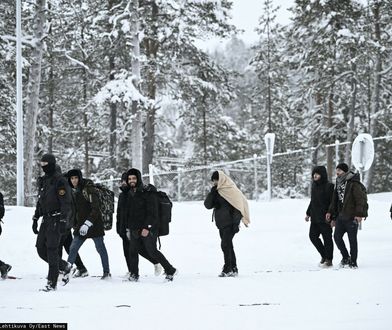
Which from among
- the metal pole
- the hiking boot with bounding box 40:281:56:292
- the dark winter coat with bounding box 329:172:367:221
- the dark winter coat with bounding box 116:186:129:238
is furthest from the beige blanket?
the metal pole

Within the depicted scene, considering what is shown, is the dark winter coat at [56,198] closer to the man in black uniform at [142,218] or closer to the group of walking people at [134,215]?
the group of walking people at [134,215]

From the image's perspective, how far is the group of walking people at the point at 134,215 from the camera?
808 centimetres

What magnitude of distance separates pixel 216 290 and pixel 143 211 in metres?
1.72

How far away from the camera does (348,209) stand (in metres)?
9.95

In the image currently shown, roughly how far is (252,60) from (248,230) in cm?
2092

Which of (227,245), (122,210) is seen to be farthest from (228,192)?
(122,210)

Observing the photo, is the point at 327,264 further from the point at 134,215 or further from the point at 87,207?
the point at 87,207

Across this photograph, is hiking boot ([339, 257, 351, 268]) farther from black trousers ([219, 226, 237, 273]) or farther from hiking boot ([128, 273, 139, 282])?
hiking boot ([128, 273, 139, 282])

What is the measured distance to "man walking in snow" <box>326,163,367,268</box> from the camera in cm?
992

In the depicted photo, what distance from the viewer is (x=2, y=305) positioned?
7.00 meters

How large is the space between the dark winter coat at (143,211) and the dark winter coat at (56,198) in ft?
3.92

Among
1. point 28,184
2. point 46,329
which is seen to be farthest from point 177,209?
point 46,329

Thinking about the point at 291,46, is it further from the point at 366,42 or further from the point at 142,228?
the point at 142,228

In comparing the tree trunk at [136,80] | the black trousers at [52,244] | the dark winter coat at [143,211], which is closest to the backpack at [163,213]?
the dark winter coat at [143,211]
